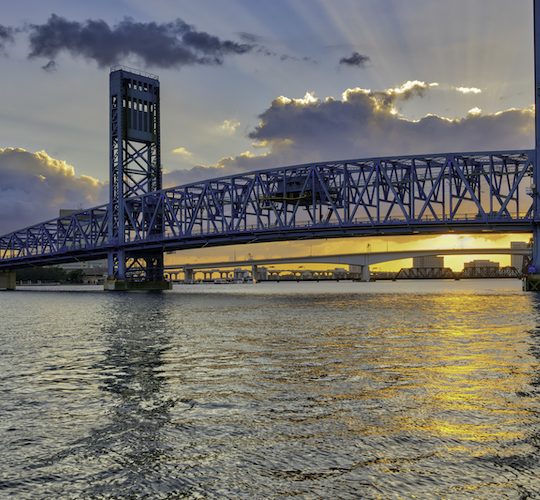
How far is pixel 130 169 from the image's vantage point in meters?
126

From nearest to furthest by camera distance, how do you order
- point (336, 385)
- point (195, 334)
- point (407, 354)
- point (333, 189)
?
point (336, 385) < point (407, 354) < point (195, 334) < point (333, 189)

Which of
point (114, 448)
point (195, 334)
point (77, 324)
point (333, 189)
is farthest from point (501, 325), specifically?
point (333, 189)

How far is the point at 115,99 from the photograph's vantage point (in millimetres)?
124438

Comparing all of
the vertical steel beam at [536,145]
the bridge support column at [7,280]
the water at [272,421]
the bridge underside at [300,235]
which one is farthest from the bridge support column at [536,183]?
the bridge support column at [7,280]

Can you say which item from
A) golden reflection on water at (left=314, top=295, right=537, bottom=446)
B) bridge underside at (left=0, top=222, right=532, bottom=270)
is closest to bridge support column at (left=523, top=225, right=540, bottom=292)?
bridge underside at (left=0, top=222, right=532, bottom=270)

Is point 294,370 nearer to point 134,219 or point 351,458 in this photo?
point 351,458

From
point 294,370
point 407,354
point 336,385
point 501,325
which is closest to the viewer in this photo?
point 336,385

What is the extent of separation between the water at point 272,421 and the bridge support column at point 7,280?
507ft

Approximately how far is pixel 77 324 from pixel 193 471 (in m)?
34.4

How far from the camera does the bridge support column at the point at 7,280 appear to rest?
170 meters

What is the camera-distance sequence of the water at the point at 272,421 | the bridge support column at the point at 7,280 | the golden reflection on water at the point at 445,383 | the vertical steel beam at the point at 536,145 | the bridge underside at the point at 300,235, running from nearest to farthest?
the water at the point at 272,421
the golden reflection on water at the point at 445,383
the vertical steel beam at the point at 536,145
the bridge underside at the point at 300,235
the bridge support column at the point at 7,280

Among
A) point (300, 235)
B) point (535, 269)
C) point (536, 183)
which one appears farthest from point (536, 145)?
point (300, 235)

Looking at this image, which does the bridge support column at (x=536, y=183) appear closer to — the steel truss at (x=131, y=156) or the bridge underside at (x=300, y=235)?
the bridge underside at (x=300, y=235)

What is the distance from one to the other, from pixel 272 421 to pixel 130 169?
118078 mm
